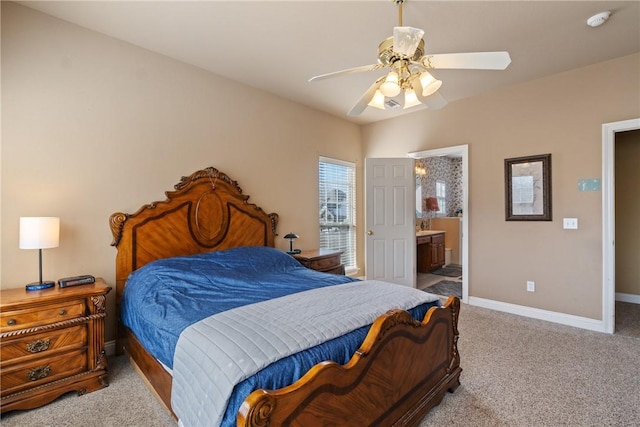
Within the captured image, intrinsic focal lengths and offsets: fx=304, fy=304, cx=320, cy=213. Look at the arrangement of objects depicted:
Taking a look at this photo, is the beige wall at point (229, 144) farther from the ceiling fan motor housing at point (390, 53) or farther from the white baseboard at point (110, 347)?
the ceiling fan motor housing at point (390, 53)

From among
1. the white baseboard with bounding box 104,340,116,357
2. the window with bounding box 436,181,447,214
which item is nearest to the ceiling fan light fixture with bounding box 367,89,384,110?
the white baseboard with bounding box 104,340,116,357

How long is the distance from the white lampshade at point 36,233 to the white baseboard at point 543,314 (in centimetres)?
446

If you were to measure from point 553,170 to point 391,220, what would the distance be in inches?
79.2

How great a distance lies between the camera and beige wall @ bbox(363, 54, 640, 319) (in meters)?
3.15

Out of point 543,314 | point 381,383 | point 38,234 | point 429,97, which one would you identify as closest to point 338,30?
point 429,97

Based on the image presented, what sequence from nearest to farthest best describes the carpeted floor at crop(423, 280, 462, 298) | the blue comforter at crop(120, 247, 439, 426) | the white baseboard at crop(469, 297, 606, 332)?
the blue comforter at crop(120, 247, 439, 426) < the white baseboard at crop(469, 297, 606, 332) < the carpeted floor at crop(423, 280, 462, 298)

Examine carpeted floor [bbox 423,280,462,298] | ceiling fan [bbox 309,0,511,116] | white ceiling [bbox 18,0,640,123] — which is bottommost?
carpeted floor [bbox 423,280,462,298]

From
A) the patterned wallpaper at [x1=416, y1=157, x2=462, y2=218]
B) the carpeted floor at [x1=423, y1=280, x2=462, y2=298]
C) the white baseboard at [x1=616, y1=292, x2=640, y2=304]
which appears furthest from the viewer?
the patterned wallpaper at [x1=416, y1=157, x2=462, y2=218]

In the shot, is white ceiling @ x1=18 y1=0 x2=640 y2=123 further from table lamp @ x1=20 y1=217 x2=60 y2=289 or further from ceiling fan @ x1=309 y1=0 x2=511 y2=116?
table lamp @ x1=20 y1=217 x2=60 y2=289

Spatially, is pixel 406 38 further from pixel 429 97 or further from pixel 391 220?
pixel 391 220

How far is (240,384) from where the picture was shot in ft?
3.82

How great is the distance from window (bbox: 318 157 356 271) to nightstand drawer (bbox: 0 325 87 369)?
3056 millimetres

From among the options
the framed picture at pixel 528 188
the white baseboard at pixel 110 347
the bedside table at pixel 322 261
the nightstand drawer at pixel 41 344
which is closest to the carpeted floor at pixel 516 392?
the white baseboard at pixel 110 347

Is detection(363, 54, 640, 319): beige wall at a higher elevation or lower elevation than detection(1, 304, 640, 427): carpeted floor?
higher
